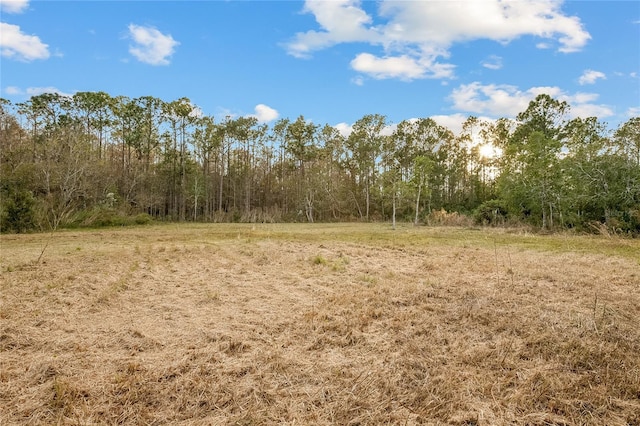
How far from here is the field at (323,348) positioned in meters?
2.73

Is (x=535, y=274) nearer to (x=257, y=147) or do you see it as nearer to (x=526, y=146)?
(x=526, y=146)

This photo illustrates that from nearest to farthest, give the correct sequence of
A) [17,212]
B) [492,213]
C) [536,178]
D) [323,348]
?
[323,348] → [17,212] → [536,178] → [492,213]

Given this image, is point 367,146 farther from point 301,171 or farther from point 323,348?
point 323,348

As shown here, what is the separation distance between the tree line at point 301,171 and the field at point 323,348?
14.1 metres

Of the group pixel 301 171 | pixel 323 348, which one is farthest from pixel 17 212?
pixel 301 171

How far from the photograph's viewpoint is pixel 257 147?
39938 millimetres

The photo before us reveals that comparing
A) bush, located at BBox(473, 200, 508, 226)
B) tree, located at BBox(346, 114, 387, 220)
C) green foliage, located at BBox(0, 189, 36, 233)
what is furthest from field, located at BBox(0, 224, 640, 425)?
tree, located at BBox(346, 114, 387, 220)

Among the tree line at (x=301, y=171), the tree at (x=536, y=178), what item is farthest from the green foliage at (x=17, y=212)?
the tree at (x=536, y=178)

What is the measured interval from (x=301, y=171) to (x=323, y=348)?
1419 inches

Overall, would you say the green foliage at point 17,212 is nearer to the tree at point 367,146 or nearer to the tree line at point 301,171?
the tree line at point 301,171

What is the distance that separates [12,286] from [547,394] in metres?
7.91

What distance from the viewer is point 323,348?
Result: 3.80 meters

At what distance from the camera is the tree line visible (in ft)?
61.0

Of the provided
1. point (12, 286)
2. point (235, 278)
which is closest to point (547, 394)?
point (235, 278)
